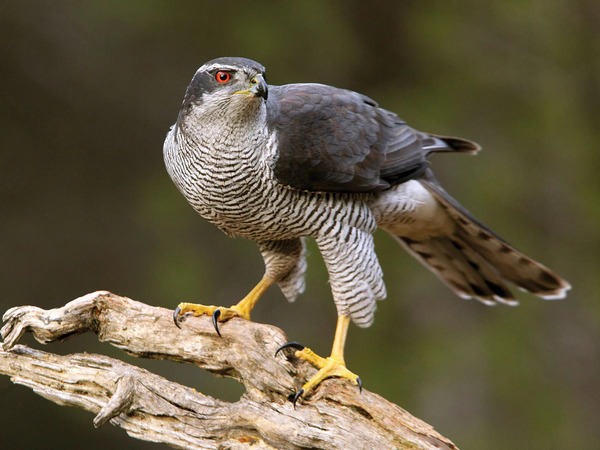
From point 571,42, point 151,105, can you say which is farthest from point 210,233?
point 571,42

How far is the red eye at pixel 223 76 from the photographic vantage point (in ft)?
12.0

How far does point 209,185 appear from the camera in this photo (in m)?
3.87

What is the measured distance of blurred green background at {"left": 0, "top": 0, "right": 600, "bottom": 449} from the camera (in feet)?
23.6

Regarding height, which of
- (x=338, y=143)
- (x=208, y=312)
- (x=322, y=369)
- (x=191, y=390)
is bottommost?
(x=191, y=390)

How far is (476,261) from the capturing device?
5180 millimetres

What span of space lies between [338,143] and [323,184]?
0.32 m

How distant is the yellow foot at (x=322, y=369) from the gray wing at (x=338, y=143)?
35.4 inches

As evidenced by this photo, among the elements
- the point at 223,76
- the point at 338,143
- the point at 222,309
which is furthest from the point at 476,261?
the point at 223,76

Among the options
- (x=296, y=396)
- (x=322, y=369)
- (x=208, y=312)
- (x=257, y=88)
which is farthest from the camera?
(x=208, y=312)

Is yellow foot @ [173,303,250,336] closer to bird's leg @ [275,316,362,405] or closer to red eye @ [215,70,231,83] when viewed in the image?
bird's leg @ [275,316,362,405]

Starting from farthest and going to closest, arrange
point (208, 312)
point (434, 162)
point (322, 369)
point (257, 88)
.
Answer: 1. point (434, 162)
2. point (208, 312)
3. point (322, 369)
4. point (257, 88)

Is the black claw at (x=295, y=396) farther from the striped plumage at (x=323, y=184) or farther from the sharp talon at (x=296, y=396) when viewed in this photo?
the striped plumage at (x=323, y=184)

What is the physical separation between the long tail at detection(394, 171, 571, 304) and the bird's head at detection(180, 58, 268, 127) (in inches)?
62.6

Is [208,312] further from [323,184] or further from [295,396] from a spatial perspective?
[323,184]
